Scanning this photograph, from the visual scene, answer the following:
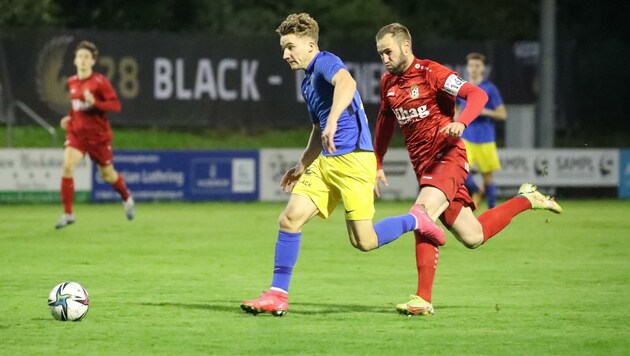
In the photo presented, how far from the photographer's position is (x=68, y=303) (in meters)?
7.77

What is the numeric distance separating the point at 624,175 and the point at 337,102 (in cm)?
1739

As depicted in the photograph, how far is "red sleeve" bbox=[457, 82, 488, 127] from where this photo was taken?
8.23 meters

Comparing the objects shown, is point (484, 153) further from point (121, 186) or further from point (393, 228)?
point (393, 228)

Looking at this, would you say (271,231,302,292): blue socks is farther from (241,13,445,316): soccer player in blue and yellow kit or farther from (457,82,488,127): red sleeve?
(457,82,488,127): red sleeve

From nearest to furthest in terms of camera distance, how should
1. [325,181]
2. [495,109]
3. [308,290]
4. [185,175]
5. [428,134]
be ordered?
[325,181]
[428,134]
[308,290]
[495,109]
[185,175]

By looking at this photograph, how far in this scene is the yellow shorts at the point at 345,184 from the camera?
8.16 meters

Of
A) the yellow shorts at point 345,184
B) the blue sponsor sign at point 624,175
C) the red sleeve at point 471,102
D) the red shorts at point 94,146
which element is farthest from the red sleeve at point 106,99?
the blue sponsor sign at point 624,175

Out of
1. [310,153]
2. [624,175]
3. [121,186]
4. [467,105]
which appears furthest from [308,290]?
[624,175]

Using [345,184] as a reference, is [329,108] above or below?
above

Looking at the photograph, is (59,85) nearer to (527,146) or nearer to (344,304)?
(527,146)

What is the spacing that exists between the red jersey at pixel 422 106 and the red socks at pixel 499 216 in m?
0.62

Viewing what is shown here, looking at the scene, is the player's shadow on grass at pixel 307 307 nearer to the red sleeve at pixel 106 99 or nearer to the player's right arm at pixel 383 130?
the player's right arm at pixel 383 130

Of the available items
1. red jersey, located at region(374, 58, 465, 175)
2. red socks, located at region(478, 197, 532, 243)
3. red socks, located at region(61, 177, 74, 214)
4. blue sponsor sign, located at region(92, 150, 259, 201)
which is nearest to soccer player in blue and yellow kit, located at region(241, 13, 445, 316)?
red jersey, located at region(374, 58, 465, 175)

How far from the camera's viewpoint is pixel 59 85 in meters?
22.6
